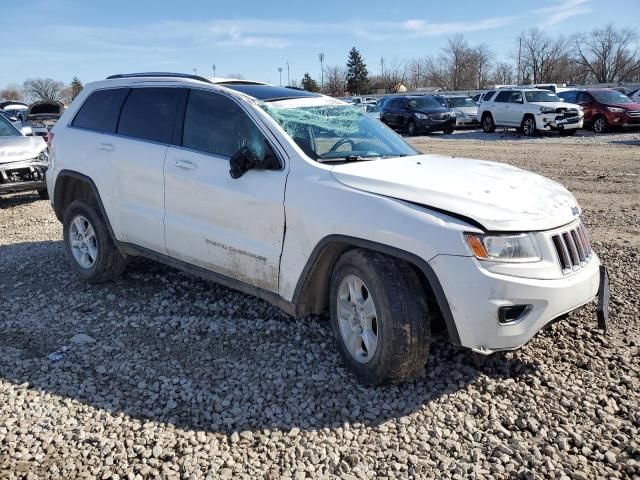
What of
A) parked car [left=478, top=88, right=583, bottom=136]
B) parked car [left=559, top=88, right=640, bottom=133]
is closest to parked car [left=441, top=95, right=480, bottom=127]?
parked car [left=478, top=88, right=583, bottom=136]

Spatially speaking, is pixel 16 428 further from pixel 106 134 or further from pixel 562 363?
pixel 562 363

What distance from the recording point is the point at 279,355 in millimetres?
4117

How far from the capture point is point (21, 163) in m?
9.69

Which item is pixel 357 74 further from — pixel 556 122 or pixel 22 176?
pixel 22 176

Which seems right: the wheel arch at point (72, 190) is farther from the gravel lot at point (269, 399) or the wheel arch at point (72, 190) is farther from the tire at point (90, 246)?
the gravel lot at point (269, 399)

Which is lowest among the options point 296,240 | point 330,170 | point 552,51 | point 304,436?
point 304,436

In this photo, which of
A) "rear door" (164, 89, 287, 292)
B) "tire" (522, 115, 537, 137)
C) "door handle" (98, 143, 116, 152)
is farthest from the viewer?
"tire" (522, 115, 537, 137)

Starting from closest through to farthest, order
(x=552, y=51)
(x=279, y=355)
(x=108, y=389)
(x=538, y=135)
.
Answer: (x=108, y=389) < (x=279, y=355) < (x=538, y=135) < (x=552, y=51)

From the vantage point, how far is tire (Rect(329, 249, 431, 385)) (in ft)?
11.0

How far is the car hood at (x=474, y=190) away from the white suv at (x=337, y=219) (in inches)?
0.5

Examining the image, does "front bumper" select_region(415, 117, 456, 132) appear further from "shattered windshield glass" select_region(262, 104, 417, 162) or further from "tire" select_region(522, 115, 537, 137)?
"shattered windshield glass" select_region(262, 104, 417, 162)

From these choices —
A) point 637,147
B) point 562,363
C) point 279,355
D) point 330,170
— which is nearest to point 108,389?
point 279,355

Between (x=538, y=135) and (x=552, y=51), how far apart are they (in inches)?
2957

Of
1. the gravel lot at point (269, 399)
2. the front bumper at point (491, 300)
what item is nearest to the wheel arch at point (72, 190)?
the gravel lot at point (269, 399)
